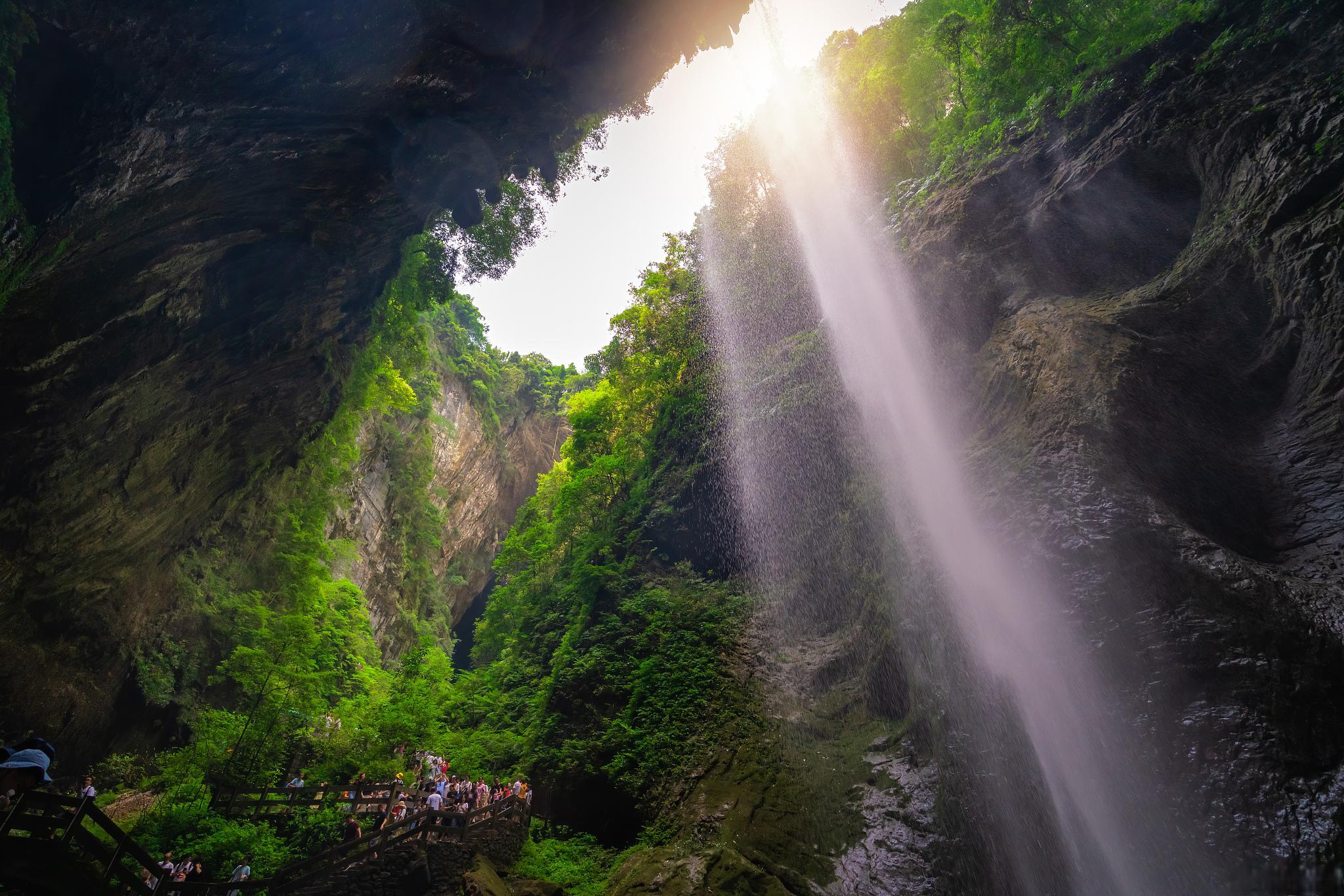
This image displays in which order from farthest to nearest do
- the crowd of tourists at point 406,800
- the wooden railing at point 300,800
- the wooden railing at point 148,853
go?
the wooden railing at point 300,800 → the crowd of tourists at point 406,800 → the wooden railing at point 148,853

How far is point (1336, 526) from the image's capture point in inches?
224

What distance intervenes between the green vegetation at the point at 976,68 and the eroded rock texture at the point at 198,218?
305 inches

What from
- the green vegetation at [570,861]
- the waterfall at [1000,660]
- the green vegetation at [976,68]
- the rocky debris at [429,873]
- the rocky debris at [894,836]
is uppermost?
the green vegetation at [976,68]

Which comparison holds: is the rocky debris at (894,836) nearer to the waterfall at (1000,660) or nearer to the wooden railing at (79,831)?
the waterfall at (1000,660)

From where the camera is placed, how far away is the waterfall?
216 inches

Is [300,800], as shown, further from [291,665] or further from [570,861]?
[570,861]

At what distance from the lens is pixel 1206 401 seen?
753 cm

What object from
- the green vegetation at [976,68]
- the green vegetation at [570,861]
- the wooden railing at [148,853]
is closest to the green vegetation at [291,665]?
the wooden railing at [148,853]

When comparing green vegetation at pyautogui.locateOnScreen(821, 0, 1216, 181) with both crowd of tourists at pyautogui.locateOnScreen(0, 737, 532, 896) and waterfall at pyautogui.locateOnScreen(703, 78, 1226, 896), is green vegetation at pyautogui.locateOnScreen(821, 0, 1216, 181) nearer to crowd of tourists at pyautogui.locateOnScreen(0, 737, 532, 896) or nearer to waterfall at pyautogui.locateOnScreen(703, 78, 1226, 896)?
waterfall at pyautogui.locateOnScreen(703, 78, 1226, 896)

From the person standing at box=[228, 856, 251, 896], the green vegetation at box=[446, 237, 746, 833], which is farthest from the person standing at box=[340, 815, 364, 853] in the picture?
the green vegetation at box=[446, 237, 746, 833]

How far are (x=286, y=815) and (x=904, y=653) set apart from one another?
440 inches

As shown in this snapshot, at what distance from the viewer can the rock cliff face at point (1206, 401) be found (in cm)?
498

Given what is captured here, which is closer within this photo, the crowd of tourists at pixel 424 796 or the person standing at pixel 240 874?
the person standing at pixel 240 874

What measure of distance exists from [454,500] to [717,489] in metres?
21.7
